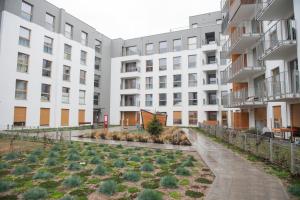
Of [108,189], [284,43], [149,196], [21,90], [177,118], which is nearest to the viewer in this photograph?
[149,196]

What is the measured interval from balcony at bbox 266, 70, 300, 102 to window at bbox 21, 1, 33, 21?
24870mm

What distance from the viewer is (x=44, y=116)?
83.5 ft

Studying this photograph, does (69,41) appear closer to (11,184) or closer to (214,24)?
(214,24)

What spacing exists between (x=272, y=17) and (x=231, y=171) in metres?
11.2

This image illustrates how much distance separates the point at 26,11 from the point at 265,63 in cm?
2477

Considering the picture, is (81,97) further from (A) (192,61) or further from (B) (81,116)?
(A) (192,61)

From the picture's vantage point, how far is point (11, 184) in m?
4.89

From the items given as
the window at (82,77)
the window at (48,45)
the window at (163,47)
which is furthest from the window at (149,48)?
the window at (48,45)

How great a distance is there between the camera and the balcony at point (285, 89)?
10.3 meters

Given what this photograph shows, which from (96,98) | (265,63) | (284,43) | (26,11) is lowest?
(96,98)

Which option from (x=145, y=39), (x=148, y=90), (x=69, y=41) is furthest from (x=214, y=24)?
(x=69, y=41)

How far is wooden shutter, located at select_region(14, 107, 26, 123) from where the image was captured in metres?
22.1

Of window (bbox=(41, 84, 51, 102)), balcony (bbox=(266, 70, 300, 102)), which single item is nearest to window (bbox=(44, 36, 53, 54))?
window (bbox=(41, 84, 51, 102))

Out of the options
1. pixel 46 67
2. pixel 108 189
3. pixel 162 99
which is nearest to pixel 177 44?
pixel 162 99
